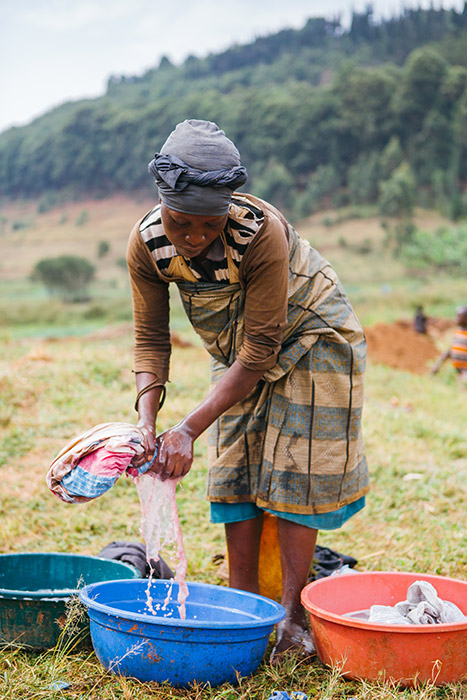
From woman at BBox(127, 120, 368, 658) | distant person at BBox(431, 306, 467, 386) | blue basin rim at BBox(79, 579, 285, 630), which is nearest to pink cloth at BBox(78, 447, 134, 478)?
woman at BBox(127, 120, 368, 658)

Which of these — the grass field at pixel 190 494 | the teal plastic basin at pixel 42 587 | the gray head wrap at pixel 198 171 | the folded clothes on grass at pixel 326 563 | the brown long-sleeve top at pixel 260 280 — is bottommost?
the grass field at pixel 190 494

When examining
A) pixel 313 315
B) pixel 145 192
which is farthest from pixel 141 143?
pixel 313 315

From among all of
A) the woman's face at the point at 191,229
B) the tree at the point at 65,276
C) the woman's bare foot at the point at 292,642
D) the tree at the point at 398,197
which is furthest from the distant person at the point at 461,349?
the tree at the point at 398,197

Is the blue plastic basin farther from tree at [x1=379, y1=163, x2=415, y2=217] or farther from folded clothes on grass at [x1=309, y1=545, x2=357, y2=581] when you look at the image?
tree at [x1=379, y1=163, x2=415, y2=217]

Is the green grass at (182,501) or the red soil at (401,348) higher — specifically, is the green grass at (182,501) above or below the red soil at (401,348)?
above

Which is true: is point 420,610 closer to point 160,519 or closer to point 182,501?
point 160,519

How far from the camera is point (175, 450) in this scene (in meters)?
2.20

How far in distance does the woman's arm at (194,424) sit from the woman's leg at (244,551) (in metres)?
0.49

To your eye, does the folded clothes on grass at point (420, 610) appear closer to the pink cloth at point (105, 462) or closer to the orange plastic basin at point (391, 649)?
the orange plastic basin at point (391, 649)

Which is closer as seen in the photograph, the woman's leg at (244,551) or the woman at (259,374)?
the woman at (259,374)

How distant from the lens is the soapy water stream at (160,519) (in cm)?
236

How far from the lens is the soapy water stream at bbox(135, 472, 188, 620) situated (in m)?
2.36

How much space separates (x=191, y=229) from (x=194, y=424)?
1.98 ft

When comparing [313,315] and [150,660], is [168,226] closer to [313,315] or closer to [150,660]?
[313,315]
